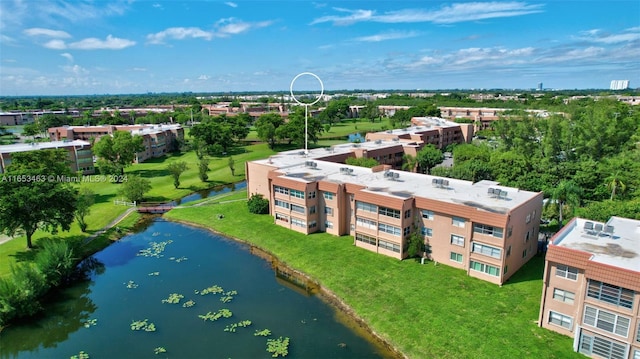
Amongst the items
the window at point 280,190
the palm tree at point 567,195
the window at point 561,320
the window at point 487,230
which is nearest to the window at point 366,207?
the window at point 487,230

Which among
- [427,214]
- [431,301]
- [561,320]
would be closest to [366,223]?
[427,214]

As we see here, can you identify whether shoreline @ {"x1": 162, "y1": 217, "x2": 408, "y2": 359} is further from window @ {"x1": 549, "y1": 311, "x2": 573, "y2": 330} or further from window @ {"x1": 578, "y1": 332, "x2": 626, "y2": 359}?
window @ {"x1": 578, "y1": 332, "x2": 626, "y2": 359}

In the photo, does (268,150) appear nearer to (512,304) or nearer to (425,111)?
(425,111)

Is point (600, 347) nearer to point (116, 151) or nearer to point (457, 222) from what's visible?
point (457, 222)

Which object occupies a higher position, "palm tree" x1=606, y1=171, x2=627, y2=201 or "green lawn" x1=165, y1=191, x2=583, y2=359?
"palm tree" x1=606, y1=171, x2=627, y2=201

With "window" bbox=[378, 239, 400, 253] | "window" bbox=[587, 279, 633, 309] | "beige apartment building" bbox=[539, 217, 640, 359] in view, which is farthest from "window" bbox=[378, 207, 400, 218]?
"window" bbox=[587, 279, 633, 309]

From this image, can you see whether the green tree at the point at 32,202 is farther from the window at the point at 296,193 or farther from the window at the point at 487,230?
the window at the point at 487,230
